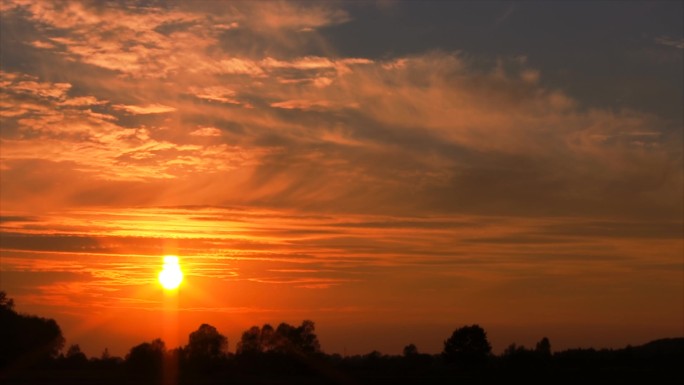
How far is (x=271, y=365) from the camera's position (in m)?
107

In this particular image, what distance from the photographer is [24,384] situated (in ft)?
221

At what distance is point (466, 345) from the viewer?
14225 centimetres

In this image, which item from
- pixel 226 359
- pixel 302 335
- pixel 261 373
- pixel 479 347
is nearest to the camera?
pixel 261 373

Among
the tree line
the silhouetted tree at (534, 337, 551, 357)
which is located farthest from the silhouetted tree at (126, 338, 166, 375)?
the silhouetted tree at (534, 337, 551, 357)

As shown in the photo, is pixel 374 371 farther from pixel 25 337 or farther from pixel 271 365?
pixel 25 337

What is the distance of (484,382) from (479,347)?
66775 mm

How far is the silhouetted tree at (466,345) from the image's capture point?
13988 centimetres

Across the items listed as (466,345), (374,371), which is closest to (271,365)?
(374,371)

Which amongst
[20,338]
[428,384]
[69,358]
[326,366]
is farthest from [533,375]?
[69,358]

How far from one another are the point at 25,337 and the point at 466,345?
230 ft

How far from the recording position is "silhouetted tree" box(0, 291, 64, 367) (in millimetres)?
97688

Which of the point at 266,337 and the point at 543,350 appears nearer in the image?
the point at 543,350

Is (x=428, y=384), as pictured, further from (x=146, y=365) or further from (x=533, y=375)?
Result: (x=146, y=365)

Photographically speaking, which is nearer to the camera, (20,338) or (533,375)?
(533,375)
